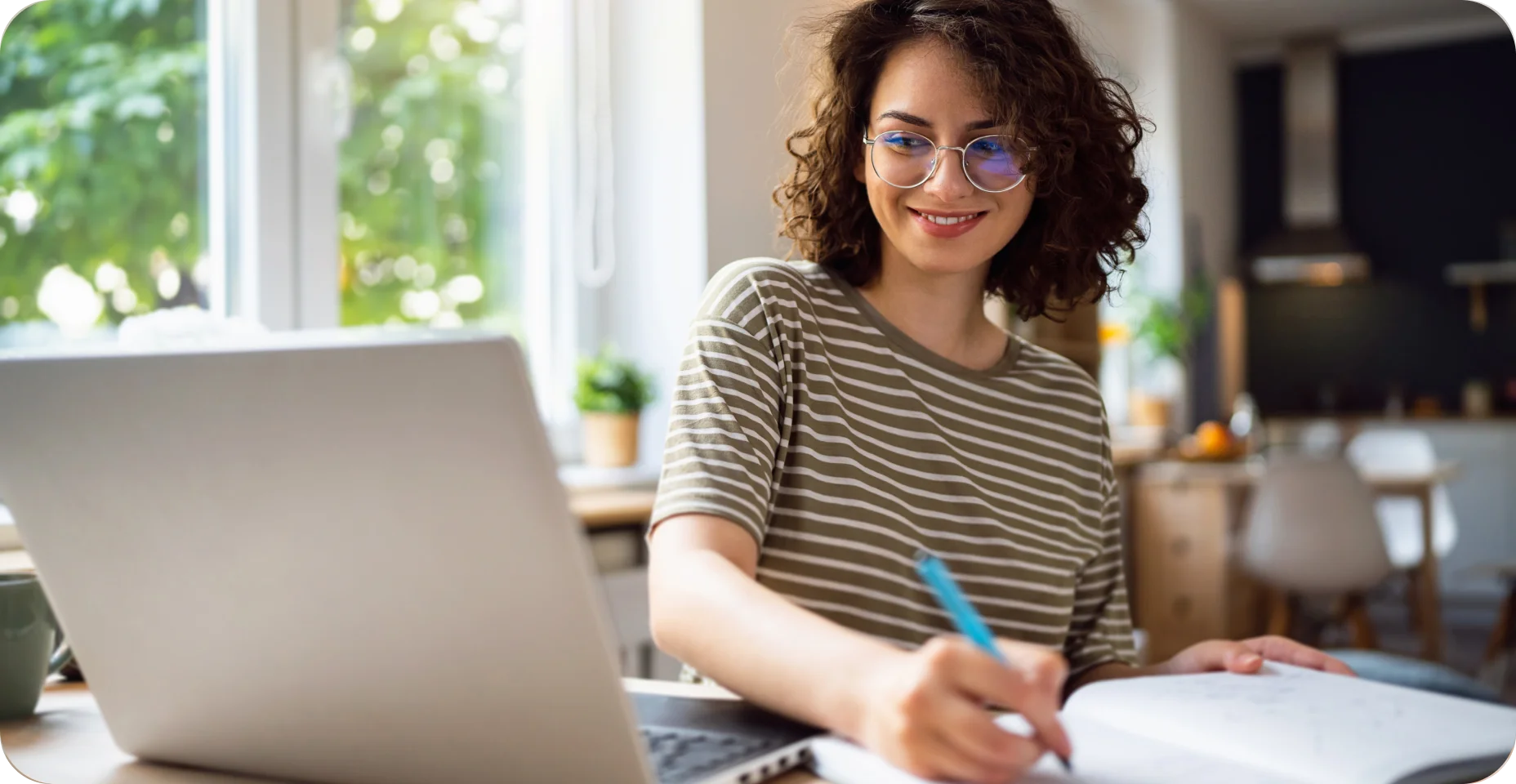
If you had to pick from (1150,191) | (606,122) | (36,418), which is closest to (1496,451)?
(606,122)

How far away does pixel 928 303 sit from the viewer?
1.02m

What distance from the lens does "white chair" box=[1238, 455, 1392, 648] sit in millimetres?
3654

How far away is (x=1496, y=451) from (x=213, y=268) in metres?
5.78

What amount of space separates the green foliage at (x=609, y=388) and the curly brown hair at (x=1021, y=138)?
4.42ft

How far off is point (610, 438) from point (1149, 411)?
343cm

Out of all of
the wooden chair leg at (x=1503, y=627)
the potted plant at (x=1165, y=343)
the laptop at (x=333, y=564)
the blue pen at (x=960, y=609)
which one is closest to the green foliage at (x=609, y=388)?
the laptop at (x=333, y=564)

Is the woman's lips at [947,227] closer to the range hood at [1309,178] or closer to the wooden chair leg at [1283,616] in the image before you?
the wooden chair leg at [1283,616]

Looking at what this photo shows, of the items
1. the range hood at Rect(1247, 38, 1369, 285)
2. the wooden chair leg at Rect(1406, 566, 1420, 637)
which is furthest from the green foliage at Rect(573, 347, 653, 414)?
the range hood at Rect(1247, 38, 1369, 285)

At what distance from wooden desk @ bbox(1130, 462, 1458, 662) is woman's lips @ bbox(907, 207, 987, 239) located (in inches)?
127

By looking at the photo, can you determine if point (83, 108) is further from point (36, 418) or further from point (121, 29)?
point (36, 418)

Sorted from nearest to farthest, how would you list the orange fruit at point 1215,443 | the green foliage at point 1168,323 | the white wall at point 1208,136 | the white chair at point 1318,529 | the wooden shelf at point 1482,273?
1. the white chair at point 1318,529
2. the orange fruit at point 1215,443
3. the green foliage at point 1168,323
4. the white wall at point 1208,136
5. the wooden shelf at point 1482,273

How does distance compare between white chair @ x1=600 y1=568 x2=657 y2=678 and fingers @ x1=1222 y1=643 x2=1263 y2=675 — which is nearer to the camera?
fingers @ x1=1222 y1=643 x2=1263 y2=675

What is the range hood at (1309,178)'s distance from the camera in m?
6.62

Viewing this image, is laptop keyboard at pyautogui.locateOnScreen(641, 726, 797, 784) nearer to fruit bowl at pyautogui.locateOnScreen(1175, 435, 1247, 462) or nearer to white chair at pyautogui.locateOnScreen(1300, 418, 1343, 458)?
fruit bowl at pyautogui.locateOnScreen(1175, 435, 1247, 462)
